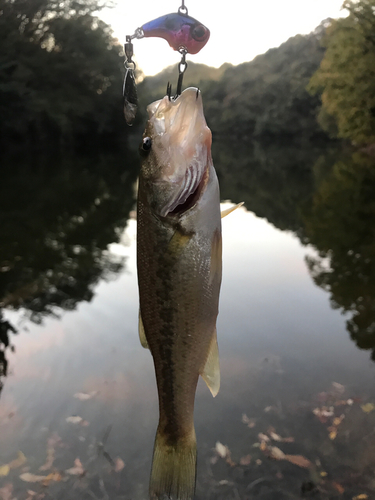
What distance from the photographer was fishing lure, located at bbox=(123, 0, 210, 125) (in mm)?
2055

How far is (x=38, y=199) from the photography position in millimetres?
18406

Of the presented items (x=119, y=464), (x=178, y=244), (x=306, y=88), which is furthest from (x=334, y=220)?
(x=306, y=88)

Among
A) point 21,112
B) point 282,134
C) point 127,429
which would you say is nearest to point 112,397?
point 127,429

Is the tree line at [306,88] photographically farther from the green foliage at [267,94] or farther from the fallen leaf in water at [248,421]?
the fallen leaf in water at [248,421]

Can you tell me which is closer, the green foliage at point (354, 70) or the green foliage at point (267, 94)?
the green foliage at point (354, 70)

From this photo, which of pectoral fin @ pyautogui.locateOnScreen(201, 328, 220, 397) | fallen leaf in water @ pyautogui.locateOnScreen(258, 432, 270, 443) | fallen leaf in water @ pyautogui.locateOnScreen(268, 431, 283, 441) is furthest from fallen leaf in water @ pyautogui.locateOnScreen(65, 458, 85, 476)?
pectoral fin @ pyautogui.locateOnScreen(201, 328, 220, 397)

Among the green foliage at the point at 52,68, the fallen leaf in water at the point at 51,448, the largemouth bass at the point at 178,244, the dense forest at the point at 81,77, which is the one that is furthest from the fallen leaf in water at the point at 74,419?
the green foliage at the point at 52,68

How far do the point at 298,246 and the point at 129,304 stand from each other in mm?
5781

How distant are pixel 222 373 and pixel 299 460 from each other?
1.70 m

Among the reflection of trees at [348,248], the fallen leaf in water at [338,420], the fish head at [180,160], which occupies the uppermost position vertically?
the reflection of trees at [348,248]

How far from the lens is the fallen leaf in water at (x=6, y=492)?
393cm

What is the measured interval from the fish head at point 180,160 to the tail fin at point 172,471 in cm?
120

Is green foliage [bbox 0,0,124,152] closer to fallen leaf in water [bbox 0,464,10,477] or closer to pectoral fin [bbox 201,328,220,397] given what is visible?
fallen leaf in water [bbox 0,464,10,477]

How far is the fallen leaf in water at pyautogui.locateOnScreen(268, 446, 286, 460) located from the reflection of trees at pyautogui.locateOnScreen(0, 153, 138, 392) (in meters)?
3.69
